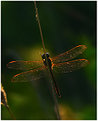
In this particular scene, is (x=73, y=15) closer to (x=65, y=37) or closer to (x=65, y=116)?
(x=65, y=37)

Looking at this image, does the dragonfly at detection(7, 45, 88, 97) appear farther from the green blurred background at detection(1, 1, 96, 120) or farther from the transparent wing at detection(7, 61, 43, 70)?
the green blurred background at detection(1, 1, 96, 120)

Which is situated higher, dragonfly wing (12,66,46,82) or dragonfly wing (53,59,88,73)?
dragonfly wing (53,59,88,73)

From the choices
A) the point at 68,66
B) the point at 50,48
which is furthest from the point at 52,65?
the point at 50,48

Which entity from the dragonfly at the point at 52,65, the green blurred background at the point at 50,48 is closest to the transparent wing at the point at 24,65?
the dragonfly at the point at 52,65

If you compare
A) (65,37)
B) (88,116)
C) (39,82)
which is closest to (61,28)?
(65,37)

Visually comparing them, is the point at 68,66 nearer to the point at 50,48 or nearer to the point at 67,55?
the point at 67,55

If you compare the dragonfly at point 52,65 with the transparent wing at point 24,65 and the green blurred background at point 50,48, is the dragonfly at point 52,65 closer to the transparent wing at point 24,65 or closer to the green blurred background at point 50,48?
the transparent wing at point 24,65

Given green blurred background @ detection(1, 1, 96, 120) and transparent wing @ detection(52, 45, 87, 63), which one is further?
green blurred background @ detection(1, 1, 96, 120)

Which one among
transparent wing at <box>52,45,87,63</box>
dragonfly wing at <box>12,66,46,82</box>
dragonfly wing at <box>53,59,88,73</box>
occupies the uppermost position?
transparent wing at <box>52,45,87,63</box>

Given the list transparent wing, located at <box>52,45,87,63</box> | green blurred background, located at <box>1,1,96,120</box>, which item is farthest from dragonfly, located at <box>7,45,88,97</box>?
green blurred background, located at <box>1,1,96,120</box>
